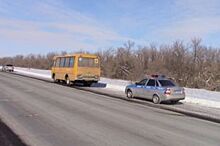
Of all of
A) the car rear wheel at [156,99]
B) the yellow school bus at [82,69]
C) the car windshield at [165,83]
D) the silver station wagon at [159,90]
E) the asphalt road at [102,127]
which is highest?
the yellow school bus at [82,69]

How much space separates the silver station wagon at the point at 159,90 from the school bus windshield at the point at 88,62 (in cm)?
1109

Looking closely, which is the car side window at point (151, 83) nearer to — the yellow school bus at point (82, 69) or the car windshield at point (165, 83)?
the car windshield at point (165, 83)

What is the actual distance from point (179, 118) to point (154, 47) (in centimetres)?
4985

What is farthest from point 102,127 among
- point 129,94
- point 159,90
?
point 129,94

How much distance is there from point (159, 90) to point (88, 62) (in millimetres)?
13893

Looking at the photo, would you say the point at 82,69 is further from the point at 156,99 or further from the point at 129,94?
the point at 156,99

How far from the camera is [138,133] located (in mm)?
11211

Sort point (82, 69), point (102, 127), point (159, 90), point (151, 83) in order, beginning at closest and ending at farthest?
point (102, 127), point (159, 90), point (151, 83), point (82, 69)

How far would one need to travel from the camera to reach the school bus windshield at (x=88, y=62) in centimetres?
3472

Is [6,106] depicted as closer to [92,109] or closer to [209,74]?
[92,109]

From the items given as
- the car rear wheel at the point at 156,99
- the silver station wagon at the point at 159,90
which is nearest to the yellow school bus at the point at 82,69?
the silver station wagon at the point at 159,90

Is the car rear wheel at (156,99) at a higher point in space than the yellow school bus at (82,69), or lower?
lower

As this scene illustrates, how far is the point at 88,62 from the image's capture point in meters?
35.1

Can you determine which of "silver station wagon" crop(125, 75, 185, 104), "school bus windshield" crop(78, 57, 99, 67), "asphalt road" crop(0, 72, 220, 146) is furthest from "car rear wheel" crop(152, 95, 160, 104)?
"school bus windshield" crop(78, 57, 99, 67)
